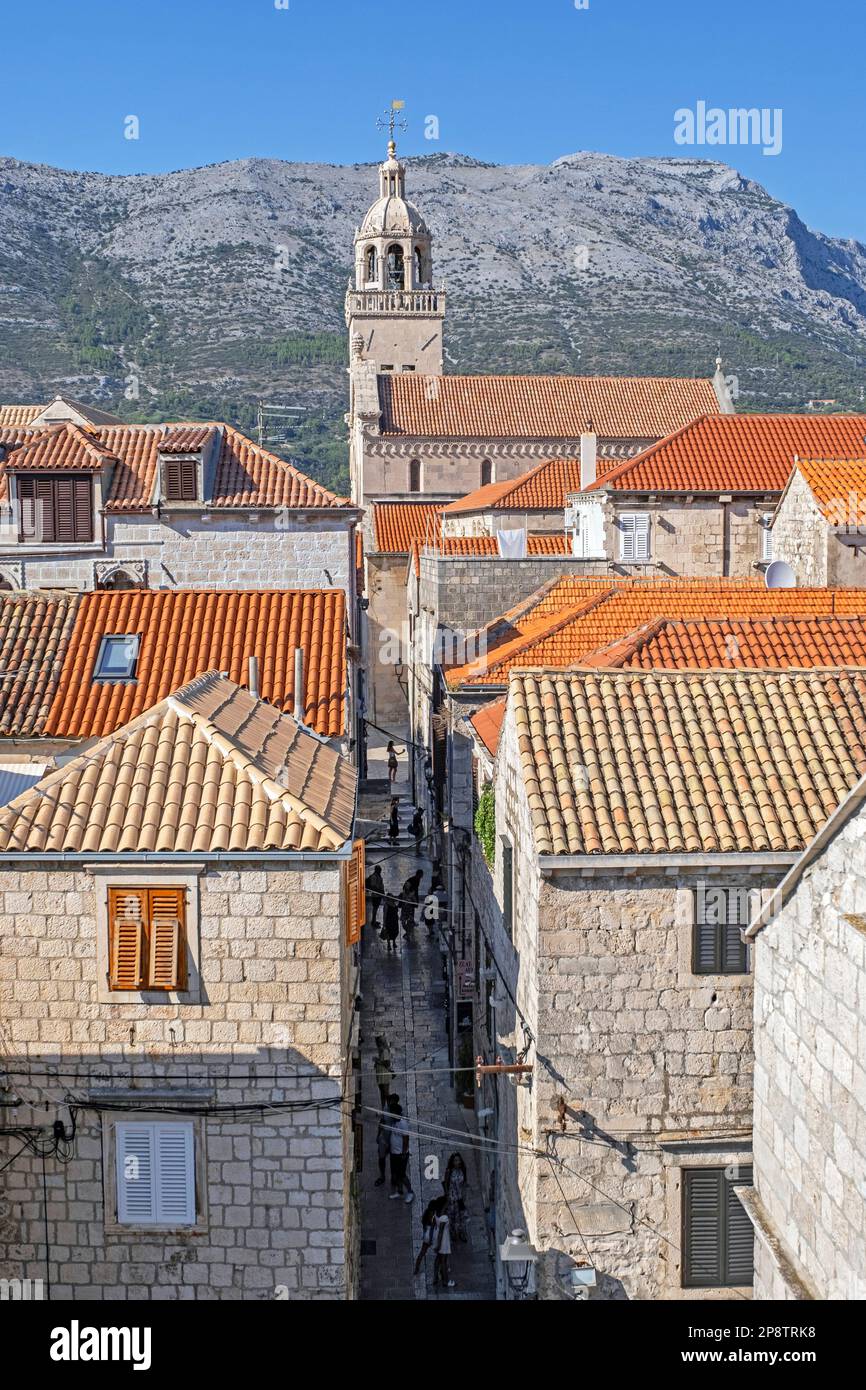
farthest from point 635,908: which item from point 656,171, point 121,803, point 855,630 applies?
point 656,171

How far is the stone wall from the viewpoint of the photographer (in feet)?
97.0

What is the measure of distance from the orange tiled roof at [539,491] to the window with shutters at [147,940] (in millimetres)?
32711

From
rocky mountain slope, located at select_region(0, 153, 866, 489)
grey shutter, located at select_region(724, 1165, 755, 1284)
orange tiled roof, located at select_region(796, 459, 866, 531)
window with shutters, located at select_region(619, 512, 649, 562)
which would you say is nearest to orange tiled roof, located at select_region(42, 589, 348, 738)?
grey shutter, located at select_region(724, 1165, 755, 1284)

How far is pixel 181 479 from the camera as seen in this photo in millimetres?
29828

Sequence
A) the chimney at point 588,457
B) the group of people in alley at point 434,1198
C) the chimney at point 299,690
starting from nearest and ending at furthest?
1. the group of people in alley at point 434,1198
2. the chimney at point 299,690
3. the chimney at point 588,457

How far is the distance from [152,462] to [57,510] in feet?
7.52

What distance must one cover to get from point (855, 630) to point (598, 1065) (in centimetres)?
866

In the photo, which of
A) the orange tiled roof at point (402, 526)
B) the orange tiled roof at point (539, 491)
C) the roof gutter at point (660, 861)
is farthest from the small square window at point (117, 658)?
the orange tiled roof at point (402, 526)

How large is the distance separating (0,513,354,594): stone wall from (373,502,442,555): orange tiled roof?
19782 millimetres

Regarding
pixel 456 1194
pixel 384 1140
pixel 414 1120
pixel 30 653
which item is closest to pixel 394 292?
pixel 30 653

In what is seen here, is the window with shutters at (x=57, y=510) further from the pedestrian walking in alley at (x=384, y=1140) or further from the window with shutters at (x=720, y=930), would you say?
the window with shutters at (x=720, y=930)

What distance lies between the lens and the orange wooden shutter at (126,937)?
36.7ft

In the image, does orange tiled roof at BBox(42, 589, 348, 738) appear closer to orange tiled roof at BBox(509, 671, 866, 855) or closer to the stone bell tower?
orange tiled roof at BBox(509, 671, 866, 855)
